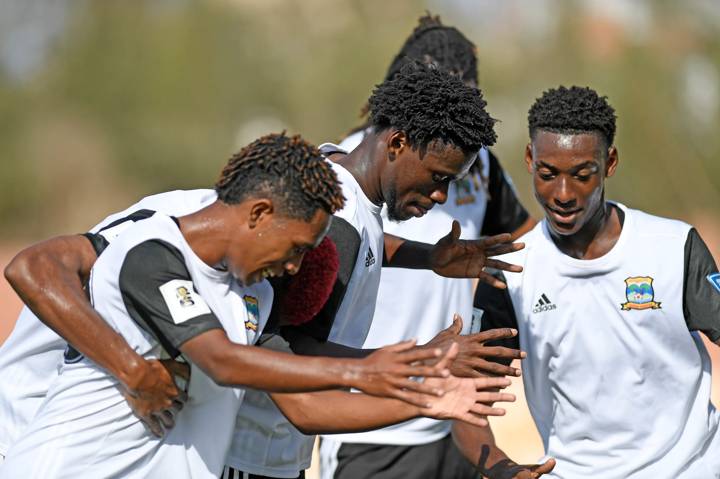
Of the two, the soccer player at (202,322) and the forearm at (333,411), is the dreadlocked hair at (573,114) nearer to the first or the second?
the soccer player at (202,322)

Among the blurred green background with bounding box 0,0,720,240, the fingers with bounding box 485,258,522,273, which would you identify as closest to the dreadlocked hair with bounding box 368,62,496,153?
the fingers with bounding box 485,258,522,273

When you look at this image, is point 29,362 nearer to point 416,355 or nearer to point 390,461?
point 416,355

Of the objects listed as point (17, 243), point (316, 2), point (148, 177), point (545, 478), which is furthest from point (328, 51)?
point (545, 478)

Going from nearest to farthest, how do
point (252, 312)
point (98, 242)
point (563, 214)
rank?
1. point (252, 312)
2. point (98, 242)
3. point (563, 214)

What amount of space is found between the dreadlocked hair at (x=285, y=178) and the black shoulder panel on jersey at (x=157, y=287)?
0.97 ft

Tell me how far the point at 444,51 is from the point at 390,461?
7.70 feet

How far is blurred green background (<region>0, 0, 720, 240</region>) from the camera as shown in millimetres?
23141

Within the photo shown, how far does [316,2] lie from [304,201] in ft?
77.5

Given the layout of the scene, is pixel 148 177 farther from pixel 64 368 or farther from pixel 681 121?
pixel 64 368

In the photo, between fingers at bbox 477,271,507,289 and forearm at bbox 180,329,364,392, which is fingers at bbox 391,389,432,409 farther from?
fingers at bbox 477,271,507,289

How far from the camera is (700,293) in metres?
4.85

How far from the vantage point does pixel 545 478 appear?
16.9ft

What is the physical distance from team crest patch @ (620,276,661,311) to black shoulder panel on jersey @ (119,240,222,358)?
6.95 feet

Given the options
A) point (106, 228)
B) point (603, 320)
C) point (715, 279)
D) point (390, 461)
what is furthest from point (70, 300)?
point (715, 279)
